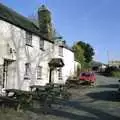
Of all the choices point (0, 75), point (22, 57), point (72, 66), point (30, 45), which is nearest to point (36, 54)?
point (30, 45)

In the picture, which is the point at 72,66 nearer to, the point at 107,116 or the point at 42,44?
the point at 42,44

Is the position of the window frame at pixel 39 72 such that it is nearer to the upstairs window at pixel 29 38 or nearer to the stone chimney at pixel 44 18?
the upstairs window at pixel 29 38

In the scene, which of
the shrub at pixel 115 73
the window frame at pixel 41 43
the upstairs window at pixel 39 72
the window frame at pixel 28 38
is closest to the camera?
the window frame at pixel 28 38

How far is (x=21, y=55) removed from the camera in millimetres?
23062

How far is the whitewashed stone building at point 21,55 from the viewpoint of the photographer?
Answer: 20.6 metres

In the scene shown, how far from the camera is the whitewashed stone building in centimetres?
2062

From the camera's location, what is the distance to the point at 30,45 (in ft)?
82.0

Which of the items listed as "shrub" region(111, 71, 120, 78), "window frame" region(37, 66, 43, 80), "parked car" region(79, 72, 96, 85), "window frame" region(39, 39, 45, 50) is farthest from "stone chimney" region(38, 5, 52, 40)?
"shrub" region(111, 71, 120, 78)

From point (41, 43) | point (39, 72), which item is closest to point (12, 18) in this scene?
point (41, 43)

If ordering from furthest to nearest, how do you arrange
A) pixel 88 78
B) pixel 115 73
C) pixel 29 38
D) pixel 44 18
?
pixel 115 73, pixel 88 78, pixel 44 18, pixel 29 38

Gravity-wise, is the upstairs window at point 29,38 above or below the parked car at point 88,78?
above

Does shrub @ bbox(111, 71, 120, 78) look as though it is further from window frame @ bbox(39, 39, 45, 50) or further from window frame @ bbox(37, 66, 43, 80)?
window frame @ bbox(37, 66, 43, 80)

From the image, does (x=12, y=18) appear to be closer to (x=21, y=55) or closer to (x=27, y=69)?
(x=21, y=55)

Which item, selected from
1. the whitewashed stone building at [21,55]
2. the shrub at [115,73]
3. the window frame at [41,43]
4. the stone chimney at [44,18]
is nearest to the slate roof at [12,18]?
the whitewashed stone building at [21,55]
